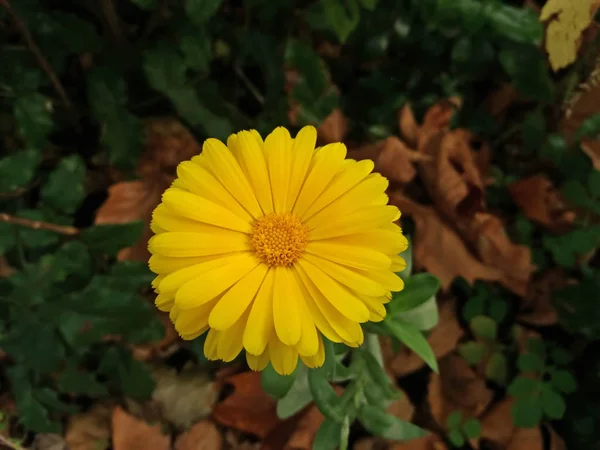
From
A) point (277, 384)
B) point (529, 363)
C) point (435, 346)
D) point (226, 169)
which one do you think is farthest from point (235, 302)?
point (529, 363)

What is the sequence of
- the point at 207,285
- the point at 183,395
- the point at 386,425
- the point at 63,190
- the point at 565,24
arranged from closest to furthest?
the point at 207,285, the point at 565,24, the point at 386,425, the point at 63,190, the point at 183,395

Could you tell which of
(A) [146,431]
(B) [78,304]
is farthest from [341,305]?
(A) [146,431]

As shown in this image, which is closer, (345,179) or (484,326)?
(345,179)

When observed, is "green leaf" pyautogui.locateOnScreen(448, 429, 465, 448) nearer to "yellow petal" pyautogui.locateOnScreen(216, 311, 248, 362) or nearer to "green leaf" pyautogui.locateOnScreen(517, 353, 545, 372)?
"green leaf" pyautogui.locateOnScreen(517, 353, 545, 372)

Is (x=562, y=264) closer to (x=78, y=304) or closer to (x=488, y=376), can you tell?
(x=488, y=376)

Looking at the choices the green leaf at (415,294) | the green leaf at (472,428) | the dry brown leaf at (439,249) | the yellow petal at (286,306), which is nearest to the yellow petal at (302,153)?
the yellow petal at (286,306)

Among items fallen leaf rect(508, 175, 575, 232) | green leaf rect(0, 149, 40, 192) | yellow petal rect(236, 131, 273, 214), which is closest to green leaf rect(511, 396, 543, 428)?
fallen leaf rect(508, 175, 575, 232)

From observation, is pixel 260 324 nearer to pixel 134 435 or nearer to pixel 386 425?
pixel 386 425
